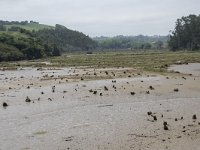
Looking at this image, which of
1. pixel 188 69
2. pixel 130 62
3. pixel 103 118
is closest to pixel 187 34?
pixel 130 62

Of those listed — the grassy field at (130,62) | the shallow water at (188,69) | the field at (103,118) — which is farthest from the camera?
the grassy field at (130,62)

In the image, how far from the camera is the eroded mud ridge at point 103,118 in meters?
17.6

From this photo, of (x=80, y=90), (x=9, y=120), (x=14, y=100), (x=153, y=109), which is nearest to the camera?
(x=9, y=120)

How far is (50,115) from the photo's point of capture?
80.0 ft

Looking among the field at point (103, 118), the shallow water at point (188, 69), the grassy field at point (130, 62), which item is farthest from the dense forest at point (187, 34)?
the field at point (103, 118)

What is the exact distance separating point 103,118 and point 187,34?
125 meters

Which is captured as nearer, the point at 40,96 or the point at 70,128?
the point at 70,128

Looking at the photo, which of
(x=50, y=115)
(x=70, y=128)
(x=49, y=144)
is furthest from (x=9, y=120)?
(x=49, y=144)

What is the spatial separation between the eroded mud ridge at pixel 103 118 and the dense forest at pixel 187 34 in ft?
347

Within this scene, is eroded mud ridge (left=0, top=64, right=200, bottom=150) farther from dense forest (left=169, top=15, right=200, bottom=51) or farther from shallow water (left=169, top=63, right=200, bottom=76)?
dense forest (left=169, top=15, right=200, bottom=51)

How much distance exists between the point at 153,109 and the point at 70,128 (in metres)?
6.85

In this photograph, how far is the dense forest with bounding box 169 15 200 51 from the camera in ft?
458

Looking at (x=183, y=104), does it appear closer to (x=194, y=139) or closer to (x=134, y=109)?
(x=134, y=109)

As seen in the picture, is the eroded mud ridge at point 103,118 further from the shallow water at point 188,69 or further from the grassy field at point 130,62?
the grassy field at point 130,62
